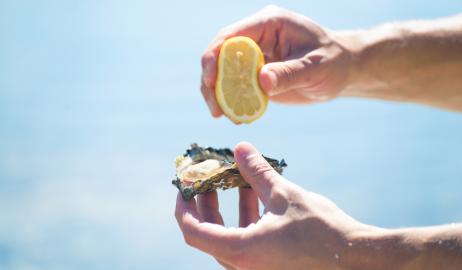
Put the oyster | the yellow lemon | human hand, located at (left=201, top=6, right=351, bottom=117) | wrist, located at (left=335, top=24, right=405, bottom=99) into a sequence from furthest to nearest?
1. wrist, located at (left=335, top=24, right=405, bottom=99)
2. human hand, located at (left=201, top=6, right=351, bottom=117)
3. the yellow lemon
4. the oyster

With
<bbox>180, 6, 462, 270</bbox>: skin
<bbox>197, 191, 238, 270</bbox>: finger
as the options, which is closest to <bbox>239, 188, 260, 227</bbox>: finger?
<bbox>180, 6, 462, 270</bbox>: skin

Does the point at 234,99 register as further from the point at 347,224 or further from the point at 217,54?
the point at 347,224

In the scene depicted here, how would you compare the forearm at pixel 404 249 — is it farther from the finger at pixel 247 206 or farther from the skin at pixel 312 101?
the finger at pixel 247 206

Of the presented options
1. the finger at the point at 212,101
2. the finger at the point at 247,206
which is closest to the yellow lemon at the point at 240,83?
the finger at the point at 212,101

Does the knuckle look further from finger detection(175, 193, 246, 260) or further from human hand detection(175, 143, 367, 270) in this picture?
finger detection(175, 193, 246, 260)

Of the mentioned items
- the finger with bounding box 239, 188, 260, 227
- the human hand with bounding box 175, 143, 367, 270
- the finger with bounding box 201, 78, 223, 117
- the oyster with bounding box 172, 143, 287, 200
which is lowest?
the human hand with bounding box 175, 143, 367, 270

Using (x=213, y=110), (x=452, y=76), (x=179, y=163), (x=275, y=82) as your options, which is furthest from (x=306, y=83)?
(x=452, y=76)

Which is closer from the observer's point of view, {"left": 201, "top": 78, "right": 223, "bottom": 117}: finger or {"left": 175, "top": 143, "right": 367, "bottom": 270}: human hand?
{"left": 175, "top": 143, "right": 367, "bottom": 270}: human hand
